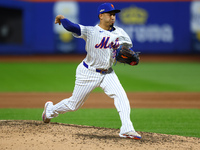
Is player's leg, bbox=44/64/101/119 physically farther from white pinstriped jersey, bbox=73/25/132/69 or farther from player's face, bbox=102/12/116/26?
player's face, bbox=102/12/116/26

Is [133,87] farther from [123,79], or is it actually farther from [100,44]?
[100,44]

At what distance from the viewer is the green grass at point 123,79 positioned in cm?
1257

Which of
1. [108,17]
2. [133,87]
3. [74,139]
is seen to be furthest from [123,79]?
[74,139]

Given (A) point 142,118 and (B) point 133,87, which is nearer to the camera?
(A) point 142,118

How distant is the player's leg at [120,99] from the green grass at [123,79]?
6972 millimetres

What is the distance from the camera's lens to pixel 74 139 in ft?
16.1

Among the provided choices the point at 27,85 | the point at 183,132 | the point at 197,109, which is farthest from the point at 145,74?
the point at 183,132

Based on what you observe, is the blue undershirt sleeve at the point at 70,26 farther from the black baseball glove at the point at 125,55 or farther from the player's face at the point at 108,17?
the black baseball glove at the point at 125,55

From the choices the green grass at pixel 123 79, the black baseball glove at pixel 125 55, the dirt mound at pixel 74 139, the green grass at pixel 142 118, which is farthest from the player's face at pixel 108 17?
the green grass at pixel 123 79

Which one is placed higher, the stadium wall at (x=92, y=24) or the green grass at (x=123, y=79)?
the stadium wall at (x=92, y=24)

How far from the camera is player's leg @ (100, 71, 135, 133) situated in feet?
16.3

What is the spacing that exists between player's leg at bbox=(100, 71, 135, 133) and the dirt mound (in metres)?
0.21

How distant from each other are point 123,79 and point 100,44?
993 cm

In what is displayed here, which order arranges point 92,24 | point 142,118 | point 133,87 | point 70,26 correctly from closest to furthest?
point 70,26 < point 142,118 < point 133,87 < point 92,24
